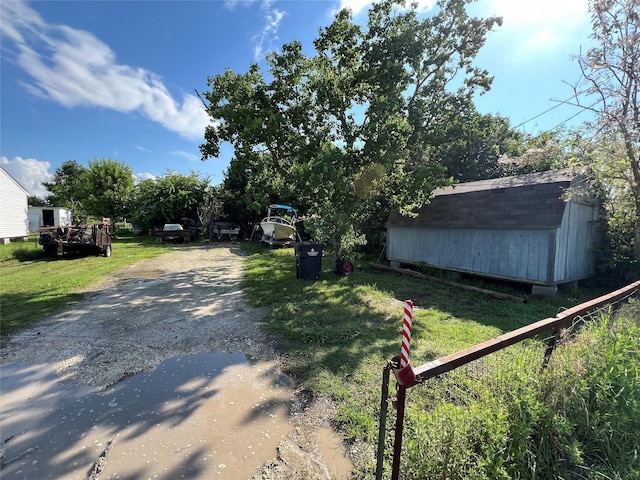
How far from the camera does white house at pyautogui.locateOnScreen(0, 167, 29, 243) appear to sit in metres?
17.5

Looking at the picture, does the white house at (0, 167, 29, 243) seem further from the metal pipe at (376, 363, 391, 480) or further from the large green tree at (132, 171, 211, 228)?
the metal pipe at (376, 363, 391, 480)

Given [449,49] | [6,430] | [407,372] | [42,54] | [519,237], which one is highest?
[449,49]

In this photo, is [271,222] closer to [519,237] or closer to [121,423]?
[519,237]

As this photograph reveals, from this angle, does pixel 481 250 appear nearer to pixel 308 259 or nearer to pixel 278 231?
pixel 308 259

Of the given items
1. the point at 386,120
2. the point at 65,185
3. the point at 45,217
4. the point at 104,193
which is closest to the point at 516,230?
the point at 386,120

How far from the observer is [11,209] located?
60.5 ft

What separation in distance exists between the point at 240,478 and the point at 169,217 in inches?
900

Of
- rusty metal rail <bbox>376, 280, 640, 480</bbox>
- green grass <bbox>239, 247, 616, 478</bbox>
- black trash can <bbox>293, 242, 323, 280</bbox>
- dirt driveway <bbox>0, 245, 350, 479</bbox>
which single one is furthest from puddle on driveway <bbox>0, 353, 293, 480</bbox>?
black trash can <bbox>293, 242, 323, 280</bbox>

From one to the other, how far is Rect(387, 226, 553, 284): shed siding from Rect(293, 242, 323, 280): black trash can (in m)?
3.97

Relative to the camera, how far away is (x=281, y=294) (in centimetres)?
734

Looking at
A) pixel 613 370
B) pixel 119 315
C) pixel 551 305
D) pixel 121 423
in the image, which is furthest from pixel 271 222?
pixel 613 370

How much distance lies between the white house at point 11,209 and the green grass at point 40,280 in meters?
5.55

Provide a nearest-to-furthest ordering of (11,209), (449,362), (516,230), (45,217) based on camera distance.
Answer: (449,362), (516,230), (11,209), (45,217)

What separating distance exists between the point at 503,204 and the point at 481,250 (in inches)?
55.8
